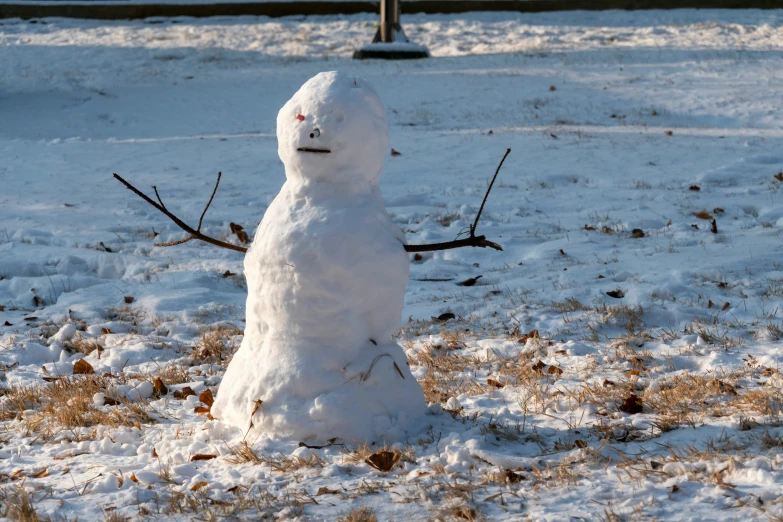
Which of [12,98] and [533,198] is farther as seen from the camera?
[12,98]

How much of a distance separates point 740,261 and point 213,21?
59.2 feet

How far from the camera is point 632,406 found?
12.4 ft

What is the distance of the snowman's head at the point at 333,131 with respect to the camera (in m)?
3.39

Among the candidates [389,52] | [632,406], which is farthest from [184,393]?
[389,52]

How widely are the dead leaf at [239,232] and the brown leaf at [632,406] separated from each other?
4605 millimetres

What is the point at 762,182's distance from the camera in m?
8.80

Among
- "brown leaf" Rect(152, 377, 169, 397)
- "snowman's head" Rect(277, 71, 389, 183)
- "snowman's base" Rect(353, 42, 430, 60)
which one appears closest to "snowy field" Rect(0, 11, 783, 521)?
"brown leaf" Rect(152, 377, 169, 397)

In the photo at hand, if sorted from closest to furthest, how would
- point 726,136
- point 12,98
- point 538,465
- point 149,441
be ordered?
point 538,465
point 149,441
point 726,136
point 12,98

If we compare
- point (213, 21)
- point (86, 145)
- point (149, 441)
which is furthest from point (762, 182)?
point (213, 21)

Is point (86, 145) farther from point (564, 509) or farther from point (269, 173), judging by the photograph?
point (564, 509)

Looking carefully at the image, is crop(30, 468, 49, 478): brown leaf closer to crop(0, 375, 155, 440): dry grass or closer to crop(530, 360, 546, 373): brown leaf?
crop(0, 375, 155, 440): dry grass

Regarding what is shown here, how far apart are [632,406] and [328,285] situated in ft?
4.98

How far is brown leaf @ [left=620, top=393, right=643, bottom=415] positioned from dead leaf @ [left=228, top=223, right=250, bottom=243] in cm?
460

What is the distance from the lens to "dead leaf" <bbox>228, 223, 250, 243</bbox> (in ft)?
25.2
